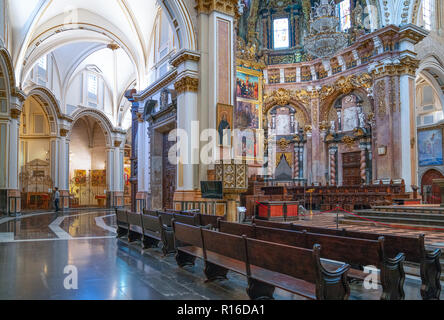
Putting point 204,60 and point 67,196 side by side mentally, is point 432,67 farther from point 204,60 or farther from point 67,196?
point 67,196

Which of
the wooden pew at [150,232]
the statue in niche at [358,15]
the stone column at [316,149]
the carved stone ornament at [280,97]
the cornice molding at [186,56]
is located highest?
the statue in niche at [358,15]

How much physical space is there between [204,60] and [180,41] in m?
1.45

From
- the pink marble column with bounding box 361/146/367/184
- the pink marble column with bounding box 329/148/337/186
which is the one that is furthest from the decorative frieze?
the pink marble column with bounding box 329/148/337/186

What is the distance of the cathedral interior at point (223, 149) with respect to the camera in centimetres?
446

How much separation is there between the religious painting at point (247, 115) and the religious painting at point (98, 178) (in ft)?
48.0

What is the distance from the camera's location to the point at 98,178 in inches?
1185

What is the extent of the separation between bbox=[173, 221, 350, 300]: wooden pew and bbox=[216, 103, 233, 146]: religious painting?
21.9 ft

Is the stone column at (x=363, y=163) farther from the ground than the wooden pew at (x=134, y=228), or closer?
farther from the ground

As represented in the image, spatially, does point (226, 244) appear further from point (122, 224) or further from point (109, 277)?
point (122, 224)

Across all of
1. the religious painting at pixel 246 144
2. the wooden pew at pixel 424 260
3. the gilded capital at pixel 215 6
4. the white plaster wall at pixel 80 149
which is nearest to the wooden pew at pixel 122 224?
the wooden pew at pixel 424 260

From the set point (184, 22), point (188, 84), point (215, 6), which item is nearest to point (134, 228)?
point (188, 84)

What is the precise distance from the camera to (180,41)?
13352 mm

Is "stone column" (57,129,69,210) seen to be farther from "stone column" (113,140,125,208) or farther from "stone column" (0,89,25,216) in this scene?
"stone column" (0,89,25,216)

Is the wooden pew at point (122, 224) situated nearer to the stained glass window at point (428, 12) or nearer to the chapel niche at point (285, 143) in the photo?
the chapel niche at point (285, 143)
